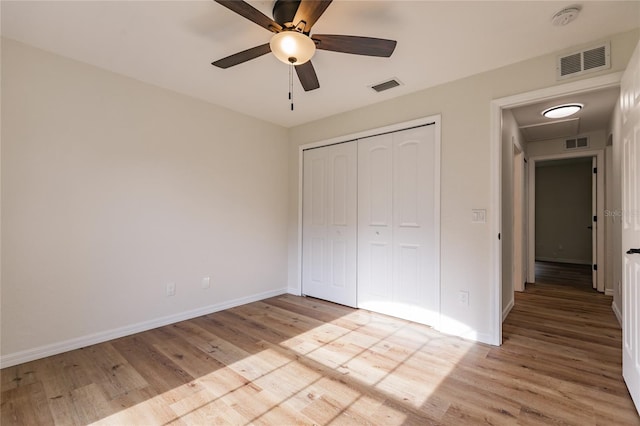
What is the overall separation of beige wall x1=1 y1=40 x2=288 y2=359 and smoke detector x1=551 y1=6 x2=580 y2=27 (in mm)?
3184

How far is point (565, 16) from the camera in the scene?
1.93 m

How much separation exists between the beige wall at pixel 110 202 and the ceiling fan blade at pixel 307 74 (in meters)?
1.66

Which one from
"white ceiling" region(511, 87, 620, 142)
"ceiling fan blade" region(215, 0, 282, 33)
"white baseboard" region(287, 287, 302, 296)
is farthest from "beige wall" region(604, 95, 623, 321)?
"white baseboard" region(287, 287, 302, 296)

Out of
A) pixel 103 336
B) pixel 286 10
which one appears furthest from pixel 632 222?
pixel 103 336

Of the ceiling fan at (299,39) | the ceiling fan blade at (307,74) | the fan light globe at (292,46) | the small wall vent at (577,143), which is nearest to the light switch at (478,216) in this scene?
the ceiling fan at (299,39)

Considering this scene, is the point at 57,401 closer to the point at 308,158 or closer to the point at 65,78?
the point at 65,78

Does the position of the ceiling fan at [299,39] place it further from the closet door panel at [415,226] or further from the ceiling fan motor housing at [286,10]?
the closet door panel at [415,226]

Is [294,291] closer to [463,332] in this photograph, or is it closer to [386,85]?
[463,332]

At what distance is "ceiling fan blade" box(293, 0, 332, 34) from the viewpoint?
→ 1.55m

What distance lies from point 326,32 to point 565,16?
1585 millimetres

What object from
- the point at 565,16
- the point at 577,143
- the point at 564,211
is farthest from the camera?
the point at 564,211

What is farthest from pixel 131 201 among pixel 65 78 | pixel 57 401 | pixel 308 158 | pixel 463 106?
pixel 463 106

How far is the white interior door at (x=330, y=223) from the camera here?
12.2 ft

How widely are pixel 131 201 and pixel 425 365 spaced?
3.00 m
